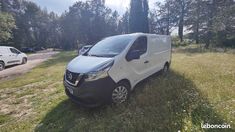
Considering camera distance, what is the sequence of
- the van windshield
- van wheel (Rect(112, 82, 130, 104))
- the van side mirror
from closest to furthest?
van wheel (Rect(112, 82, 130, 104))
the van side mirror
the van windshield

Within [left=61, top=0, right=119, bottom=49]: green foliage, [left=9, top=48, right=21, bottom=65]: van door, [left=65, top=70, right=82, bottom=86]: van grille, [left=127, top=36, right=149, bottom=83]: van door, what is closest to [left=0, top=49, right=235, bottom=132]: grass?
[left=127, top=36, right=149, bottom=83]: van door

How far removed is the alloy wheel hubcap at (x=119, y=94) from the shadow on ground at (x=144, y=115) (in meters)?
0.16

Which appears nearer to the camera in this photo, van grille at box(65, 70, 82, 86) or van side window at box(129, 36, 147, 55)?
van grille at box(65, 70, 82, 86)

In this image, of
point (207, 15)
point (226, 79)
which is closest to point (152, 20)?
point (207, 15)

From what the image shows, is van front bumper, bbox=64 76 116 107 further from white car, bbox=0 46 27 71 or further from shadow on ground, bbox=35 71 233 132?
white car, bbox=0 46 27 71

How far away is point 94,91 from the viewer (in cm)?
370

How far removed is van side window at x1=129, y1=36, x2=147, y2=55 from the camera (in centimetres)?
479

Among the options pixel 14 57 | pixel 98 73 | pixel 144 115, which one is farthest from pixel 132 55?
pixel 14 57

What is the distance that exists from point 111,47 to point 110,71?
3.97 feet

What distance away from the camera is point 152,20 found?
49.7m

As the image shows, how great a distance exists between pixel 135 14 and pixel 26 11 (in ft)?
140

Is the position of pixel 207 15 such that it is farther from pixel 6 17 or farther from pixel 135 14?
pixel 6 17

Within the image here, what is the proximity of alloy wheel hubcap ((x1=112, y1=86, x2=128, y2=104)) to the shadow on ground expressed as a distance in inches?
6.1

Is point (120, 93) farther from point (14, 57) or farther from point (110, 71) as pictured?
point (14, 57)
